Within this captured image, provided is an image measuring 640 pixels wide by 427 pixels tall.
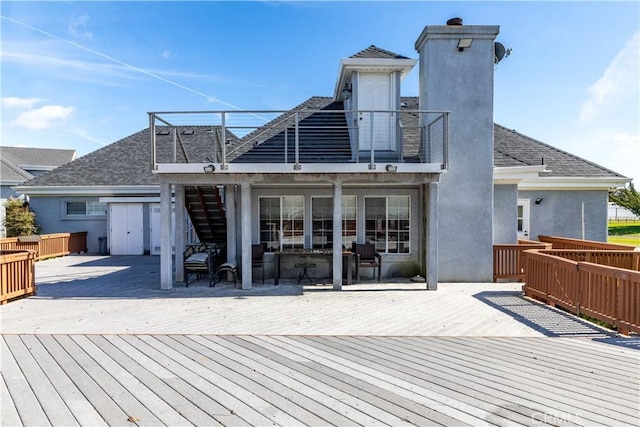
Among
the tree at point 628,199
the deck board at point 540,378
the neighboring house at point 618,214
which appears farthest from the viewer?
the neighboring house at point 618,214

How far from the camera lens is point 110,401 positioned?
356 centimetres

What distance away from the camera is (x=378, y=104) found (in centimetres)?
1095

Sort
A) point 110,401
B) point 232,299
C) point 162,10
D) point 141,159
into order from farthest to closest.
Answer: point 141,159
point 162,10
point 232,299
point 110,401

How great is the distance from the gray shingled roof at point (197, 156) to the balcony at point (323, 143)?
247 mm

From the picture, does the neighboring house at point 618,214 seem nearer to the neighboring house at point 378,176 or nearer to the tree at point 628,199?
the tree at point 628,199

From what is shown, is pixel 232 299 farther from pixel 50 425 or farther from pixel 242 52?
pixel 242 52

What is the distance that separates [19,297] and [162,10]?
992cm

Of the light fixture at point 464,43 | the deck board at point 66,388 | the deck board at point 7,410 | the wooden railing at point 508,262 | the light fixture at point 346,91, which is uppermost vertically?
the light fixture at point 464,43

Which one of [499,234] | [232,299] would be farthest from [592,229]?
[232,299]

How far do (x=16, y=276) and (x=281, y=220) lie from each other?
6.43 metres

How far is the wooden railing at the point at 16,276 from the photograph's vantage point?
766 cm

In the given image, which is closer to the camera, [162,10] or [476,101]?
[476,101]

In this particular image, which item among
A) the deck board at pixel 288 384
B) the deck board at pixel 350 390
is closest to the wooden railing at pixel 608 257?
the deck board at pixel 350 390

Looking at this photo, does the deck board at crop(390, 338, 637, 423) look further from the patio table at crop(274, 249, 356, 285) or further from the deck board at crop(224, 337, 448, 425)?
the patio table at crop(274, 249, 356, 285)
